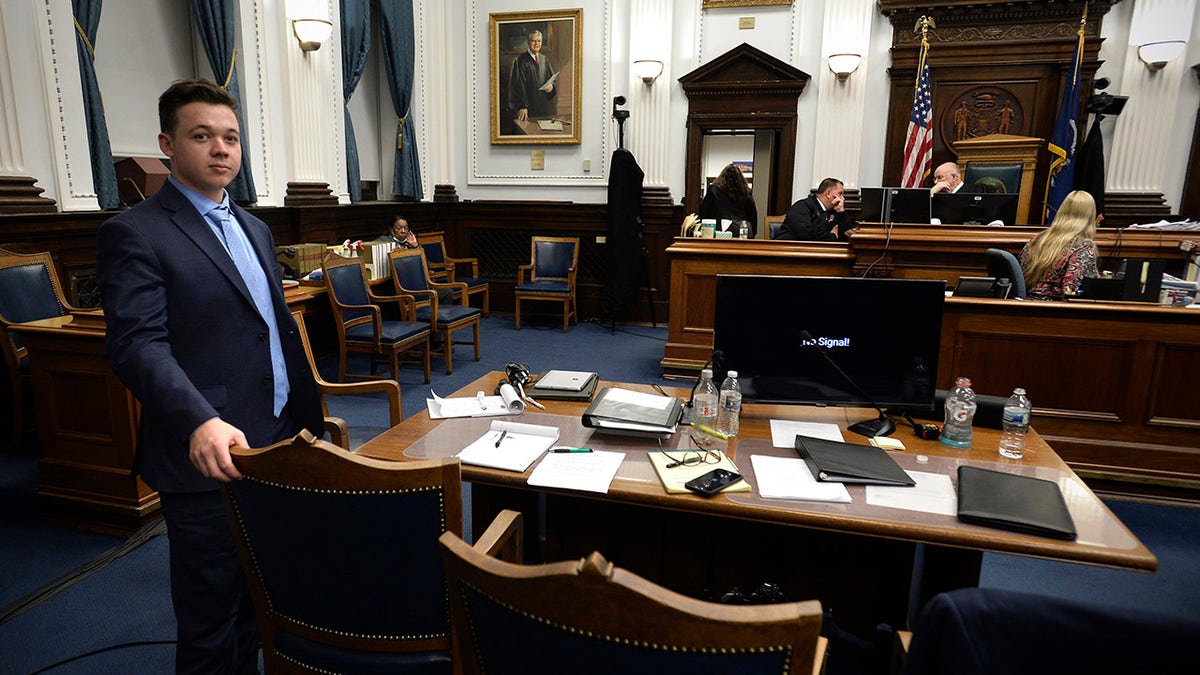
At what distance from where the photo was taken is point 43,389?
112 inches

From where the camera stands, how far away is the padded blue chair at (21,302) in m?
3.40

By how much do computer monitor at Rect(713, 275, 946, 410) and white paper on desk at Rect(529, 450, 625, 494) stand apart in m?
0.54

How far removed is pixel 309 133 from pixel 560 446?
15.2 feet

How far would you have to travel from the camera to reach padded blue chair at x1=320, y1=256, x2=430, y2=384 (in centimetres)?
444

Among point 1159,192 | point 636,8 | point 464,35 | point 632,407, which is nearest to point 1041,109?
point 1159,192

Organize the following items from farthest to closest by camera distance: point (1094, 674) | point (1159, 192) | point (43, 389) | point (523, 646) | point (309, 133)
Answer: point (1159, 192), point (309, 133), point (43, 389), point (523, 646), point (1094, 674)

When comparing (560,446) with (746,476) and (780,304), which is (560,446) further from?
(780,304)

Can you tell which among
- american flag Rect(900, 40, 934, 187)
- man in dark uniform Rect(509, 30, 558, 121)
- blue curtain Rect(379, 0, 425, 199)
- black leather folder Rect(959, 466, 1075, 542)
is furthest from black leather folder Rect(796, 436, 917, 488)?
man in dark uniform Rect(509, 30, 558, 121)

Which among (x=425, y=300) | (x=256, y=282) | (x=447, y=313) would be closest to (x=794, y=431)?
(x=256, y=282)

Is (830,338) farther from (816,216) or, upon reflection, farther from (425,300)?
(425,300)

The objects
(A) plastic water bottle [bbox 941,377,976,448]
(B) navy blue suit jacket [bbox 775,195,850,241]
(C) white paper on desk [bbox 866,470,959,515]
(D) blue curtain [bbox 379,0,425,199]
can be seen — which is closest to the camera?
(C) white paper on desk [bbox 866,470,959,515]

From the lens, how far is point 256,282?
1.69 meters

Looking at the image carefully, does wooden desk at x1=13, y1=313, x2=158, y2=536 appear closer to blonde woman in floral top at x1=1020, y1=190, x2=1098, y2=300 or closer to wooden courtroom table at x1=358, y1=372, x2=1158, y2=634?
wooden courtroom table at x1=358, y1=372, x2=1158, y2=634

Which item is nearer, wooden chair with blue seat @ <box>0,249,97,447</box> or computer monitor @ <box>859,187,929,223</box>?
wooden chair with blue seat @ <box>0,249,97,447</box>
